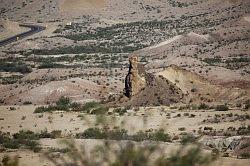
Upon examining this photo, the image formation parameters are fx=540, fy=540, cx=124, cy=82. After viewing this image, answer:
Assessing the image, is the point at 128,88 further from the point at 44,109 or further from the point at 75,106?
the point at 44,109

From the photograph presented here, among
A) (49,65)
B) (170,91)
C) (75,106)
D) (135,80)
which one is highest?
(135,80)

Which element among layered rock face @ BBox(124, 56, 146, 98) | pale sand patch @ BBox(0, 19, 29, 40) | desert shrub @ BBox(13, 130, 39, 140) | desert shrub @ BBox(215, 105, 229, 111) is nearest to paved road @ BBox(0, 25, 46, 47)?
pale sand patch @ BBox(0, 19, 29, 40)

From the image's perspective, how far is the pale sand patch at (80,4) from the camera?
138750 mm

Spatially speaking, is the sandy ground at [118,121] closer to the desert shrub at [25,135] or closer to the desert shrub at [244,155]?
the desert shrub at [25,135]

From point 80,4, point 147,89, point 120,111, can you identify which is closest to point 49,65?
point 147,89

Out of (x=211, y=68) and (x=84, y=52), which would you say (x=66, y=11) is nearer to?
(x=84, y=52)

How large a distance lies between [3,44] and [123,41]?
21276mm

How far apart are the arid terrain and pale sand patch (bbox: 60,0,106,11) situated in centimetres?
1185

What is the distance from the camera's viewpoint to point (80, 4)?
14025 cm

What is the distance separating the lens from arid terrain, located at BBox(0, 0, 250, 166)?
74.8ft

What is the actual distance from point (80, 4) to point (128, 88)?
101158 millimetres

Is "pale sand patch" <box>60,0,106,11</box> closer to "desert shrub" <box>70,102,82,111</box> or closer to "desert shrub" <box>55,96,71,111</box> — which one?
"desert shrub" <box>55,96,71,111</box>

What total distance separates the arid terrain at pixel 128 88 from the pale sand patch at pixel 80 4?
11854mm

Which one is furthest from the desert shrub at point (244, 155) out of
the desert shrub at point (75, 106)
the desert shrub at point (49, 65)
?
the desert shrub at point (49, 65)
